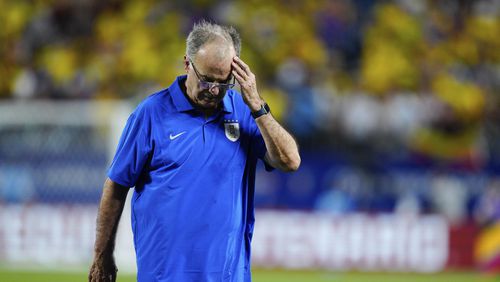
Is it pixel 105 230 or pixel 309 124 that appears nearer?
pixel 105 230

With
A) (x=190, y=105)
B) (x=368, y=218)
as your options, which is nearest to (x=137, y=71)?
(x=368, y=218)

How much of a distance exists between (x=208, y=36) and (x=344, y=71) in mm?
10955

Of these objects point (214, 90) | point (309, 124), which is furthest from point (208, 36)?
point (309, 124)

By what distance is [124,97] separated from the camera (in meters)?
15.2

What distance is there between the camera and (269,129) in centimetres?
448

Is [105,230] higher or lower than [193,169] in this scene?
lower

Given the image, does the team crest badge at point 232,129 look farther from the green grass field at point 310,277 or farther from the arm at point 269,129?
the green grass field at point 310,277

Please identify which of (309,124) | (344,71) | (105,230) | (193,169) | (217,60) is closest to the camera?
(217,60)

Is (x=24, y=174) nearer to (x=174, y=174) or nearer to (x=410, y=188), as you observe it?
(x=410, y=188)

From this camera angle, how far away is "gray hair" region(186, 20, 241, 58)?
4.47 meters

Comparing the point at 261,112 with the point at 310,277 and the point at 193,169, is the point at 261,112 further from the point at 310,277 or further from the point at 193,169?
the point at 310,277

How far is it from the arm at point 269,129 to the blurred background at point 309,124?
9.15 m

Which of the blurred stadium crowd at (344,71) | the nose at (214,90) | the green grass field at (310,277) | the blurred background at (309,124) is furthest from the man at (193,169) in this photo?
the blurred stadium crowd at (344,71)

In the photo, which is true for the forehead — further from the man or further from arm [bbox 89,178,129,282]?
arm [bbox 89,178,129,282]
